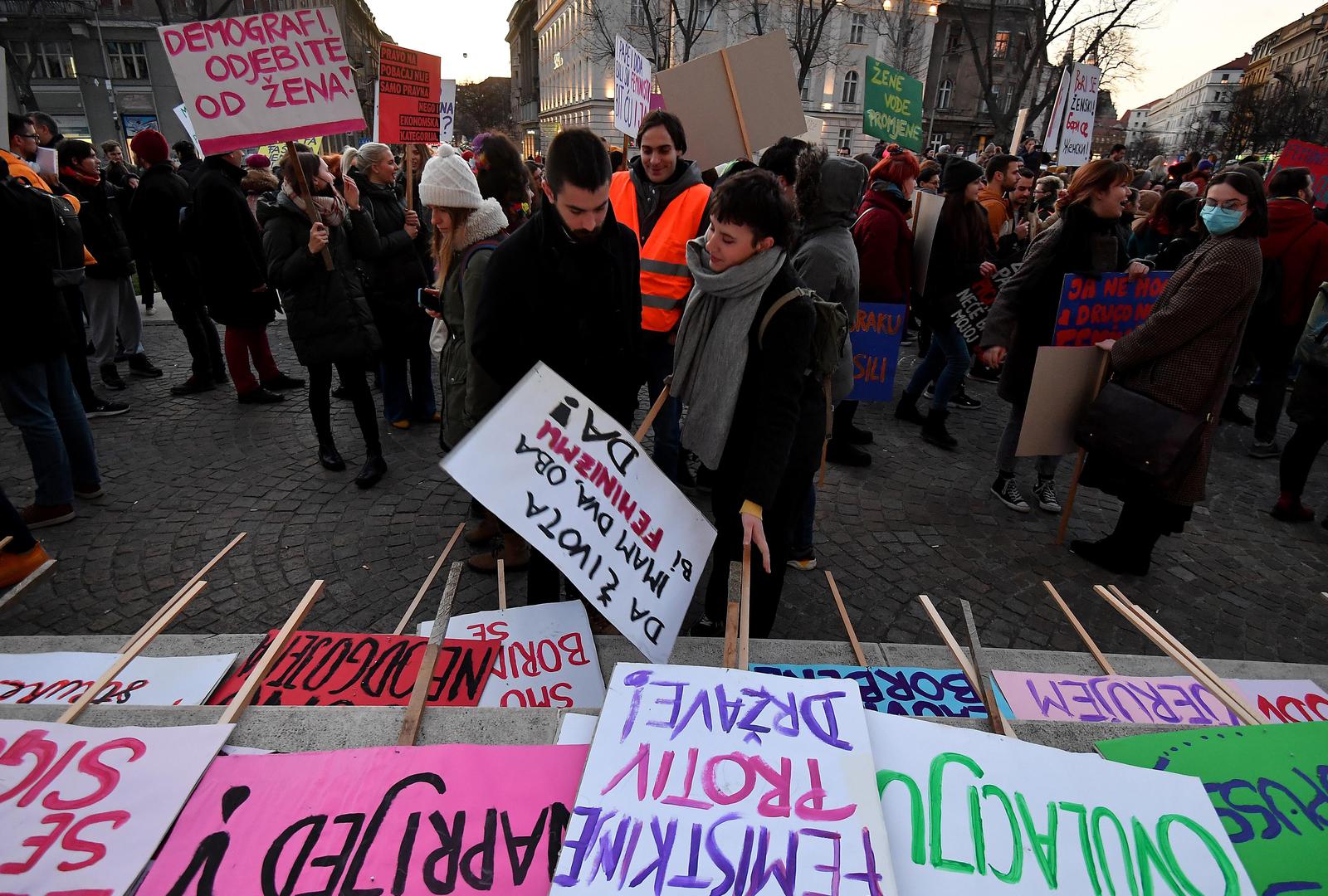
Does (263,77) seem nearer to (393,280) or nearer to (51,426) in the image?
(393,280)

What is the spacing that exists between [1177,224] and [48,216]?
29.4ft

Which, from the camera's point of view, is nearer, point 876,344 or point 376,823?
point 376,823

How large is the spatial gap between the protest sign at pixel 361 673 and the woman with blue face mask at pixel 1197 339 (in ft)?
11.0

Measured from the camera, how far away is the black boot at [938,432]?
521cm

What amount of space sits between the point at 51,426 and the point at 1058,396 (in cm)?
556

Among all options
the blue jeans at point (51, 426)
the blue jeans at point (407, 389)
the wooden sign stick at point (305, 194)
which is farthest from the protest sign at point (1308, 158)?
the blue jeans at point (51, 426)

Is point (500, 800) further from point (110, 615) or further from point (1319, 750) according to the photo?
point (110, 615)

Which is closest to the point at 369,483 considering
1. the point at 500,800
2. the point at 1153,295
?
the point at 500,800

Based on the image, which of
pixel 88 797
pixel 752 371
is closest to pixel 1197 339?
pixel 752 371

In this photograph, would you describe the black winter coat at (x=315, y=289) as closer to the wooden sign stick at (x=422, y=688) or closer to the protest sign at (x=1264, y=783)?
the wooden sign stick at (x=422, y=688)

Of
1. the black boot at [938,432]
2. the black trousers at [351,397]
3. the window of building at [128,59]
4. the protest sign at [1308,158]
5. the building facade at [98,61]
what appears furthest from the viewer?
the window of building at [128,59]

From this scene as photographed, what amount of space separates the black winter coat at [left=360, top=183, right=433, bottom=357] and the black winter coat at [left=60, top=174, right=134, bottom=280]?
2.82 meters

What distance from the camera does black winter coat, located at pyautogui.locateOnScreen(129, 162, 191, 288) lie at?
5.61 meters

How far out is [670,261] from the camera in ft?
11.6
